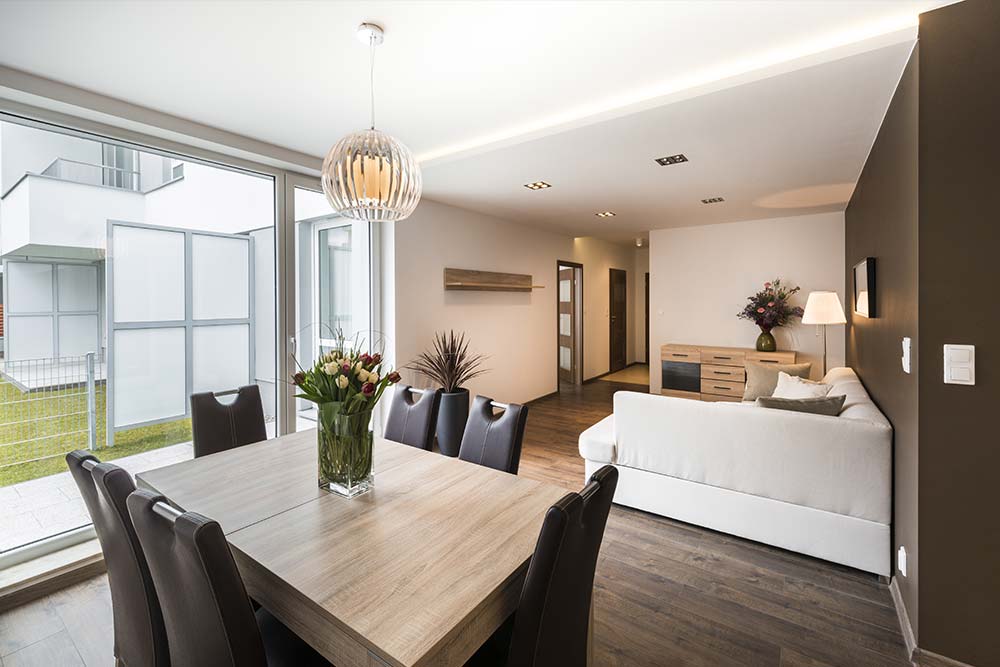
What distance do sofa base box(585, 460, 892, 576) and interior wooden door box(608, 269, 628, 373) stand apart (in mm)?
5897

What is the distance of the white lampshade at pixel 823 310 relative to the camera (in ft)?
14.5

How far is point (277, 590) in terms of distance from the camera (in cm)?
125

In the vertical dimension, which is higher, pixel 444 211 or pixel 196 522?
pixel 444 211

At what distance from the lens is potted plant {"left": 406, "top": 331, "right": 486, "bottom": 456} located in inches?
163

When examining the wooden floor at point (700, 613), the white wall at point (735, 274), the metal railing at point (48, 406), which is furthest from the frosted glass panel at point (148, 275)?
the white wall at point (735, 274)

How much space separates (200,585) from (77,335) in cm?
251

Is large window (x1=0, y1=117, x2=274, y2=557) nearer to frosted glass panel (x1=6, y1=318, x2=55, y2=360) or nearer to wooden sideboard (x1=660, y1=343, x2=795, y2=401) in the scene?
frosted glass panel (x1=6, y1=318, x2=55, y2=360)

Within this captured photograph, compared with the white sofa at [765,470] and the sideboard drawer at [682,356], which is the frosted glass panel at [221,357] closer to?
the white sofa at [765,470]

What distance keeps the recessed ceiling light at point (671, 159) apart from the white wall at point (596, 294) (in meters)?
3.96

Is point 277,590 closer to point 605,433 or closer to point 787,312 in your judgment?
point 605,433

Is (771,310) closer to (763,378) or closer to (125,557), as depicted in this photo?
(763,378)

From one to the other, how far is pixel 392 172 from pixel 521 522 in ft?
4.69

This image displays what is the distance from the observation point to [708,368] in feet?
19.8

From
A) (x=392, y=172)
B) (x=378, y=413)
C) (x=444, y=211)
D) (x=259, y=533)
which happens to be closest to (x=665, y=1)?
(x=392, y=172)
